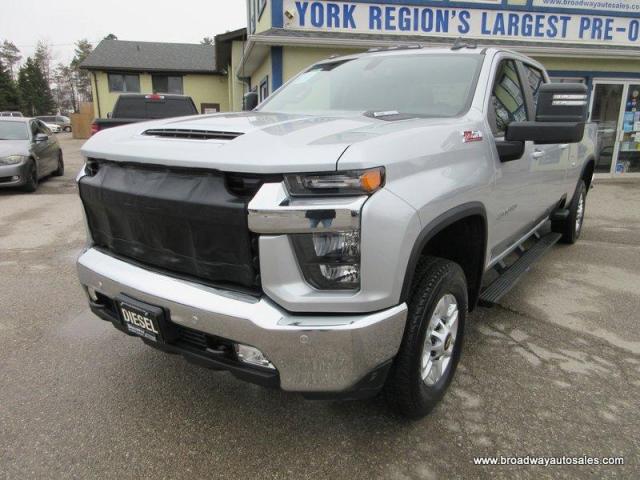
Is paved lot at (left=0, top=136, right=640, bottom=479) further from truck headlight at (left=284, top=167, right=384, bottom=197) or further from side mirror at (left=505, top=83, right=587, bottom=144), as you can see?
side mirror at (left=505, top=83, right=587, bottom=144)

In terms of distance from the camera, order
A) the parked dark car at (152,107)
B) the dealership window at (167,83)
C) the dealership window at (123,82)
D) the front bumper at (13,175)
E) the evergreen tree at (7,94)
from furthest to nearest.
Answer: the evergreen tree at (7,94)
the dealership window at (123,82)
the dealership window at (167,83)
the parked dark car at (152,107)
the front bumper at (13,175)

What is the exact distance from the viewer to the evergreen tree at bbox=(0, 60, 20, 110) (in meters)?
54.3

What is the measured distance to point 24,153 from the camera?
10000 millimetres

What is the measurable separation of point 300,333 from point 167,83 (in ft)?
107

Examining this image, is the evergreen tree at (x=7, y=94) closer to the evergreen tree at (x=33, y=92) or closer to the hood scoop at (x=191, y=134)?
the evergreen tree at (x=33, y=92)

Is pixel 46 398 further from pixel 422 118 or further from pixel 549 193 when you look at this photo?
pixel 549 193

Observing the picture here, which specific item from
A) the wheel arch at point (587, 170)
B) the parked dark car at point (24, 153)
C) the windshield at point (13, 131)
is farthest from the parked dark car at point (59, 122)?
the wheel arch at point (587, 170)

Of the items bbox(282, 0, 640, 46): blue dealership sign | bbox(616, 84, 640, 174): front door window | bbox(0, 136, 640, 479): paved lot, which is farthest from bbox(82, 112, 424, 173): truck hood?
bbox(616, 84, 640, 174): front door window

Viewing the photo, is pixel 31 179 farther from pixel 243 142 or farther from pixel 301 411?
pixel 243 142

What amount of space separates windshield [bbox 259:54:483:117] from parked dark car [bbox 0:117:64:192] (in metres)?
8.05

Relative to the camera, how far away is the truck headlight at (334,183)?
1871 millimetres

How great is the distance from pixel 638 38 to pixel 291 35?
26.1 feet

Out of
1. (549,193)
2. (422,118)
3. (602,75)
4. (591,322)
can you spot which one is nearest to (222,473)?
(422,118)

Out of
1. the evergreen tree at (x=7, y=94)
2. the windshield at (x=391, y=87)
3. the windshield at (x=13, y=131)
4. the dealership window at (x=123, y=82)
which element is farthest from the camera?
the evergreen tree at (x=7, y=94)
